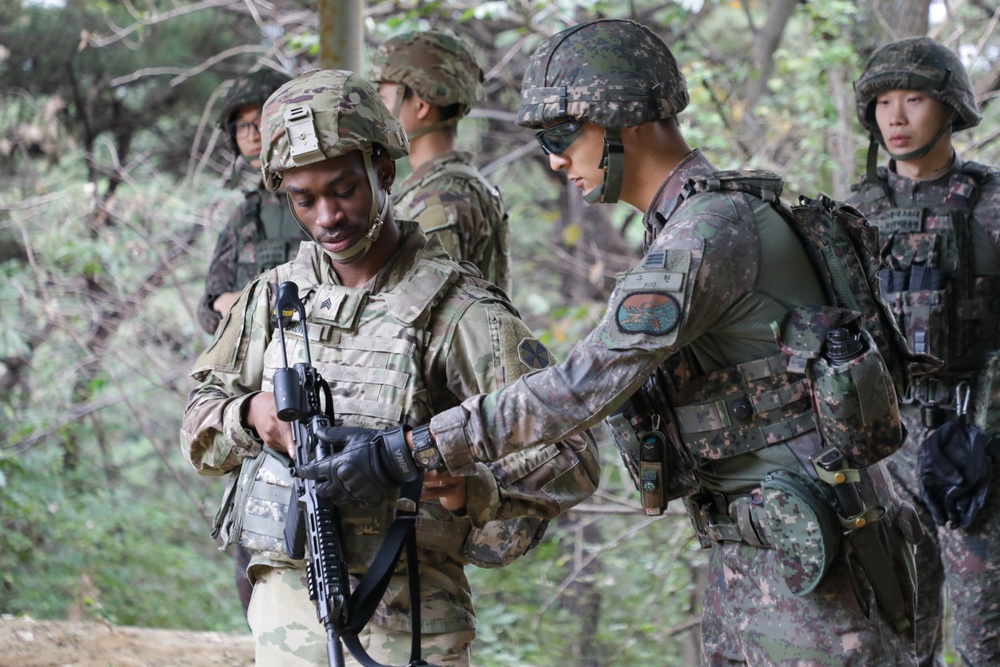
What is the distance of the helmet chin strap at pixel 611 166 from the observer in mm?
2578

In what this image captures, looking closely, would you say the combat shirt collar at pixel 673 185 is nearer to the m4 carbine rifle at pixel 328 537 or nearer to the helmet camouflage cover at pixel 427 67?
the m4 carbine rifle at pixel 328 537

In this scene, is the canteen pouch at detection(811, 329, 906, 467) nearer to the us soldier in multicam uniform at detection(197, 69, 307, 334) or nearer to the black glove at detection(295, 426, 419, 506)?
the black glove at detection(295, 426, 419, 506)

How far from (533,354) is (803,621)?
2.81 feet

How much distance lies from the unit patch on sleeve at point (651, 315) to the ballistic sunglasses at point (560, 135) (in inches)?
21.5

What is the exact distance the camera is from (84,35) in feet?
22.2

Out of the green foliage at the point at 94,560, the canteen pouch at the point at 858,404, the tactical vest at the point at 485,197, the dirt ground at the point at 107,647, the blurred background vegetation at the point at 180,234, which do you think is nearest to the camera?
the canteen pouch at the point at 858,404

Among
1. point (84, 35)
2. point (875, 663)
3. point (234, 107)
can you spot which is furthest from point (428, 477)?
point (84, 35)

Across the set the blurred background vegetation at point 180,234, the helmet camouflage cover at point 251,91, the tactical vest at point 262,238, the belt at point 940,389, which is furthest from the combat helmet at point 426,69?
the blurred background vegetation at point 180,234

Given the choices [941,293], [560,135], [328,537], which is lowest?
[328,537]

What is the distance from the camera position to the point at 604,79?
2.55 m

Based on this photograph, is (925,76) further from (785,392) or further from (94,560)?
(94,560)

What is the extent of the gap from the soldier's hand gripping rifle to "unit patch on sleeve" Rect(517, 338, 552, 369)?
0.45 meters

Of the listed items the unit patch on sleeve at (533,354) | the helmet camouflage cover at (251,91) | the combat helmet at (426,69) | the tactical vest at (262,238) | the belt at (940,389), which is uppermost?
the helmet camouflage cover at (251,91)

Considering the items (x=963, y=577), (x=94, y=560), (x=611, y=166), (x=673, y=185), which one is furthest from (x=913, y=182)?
(x=94, y=560)
